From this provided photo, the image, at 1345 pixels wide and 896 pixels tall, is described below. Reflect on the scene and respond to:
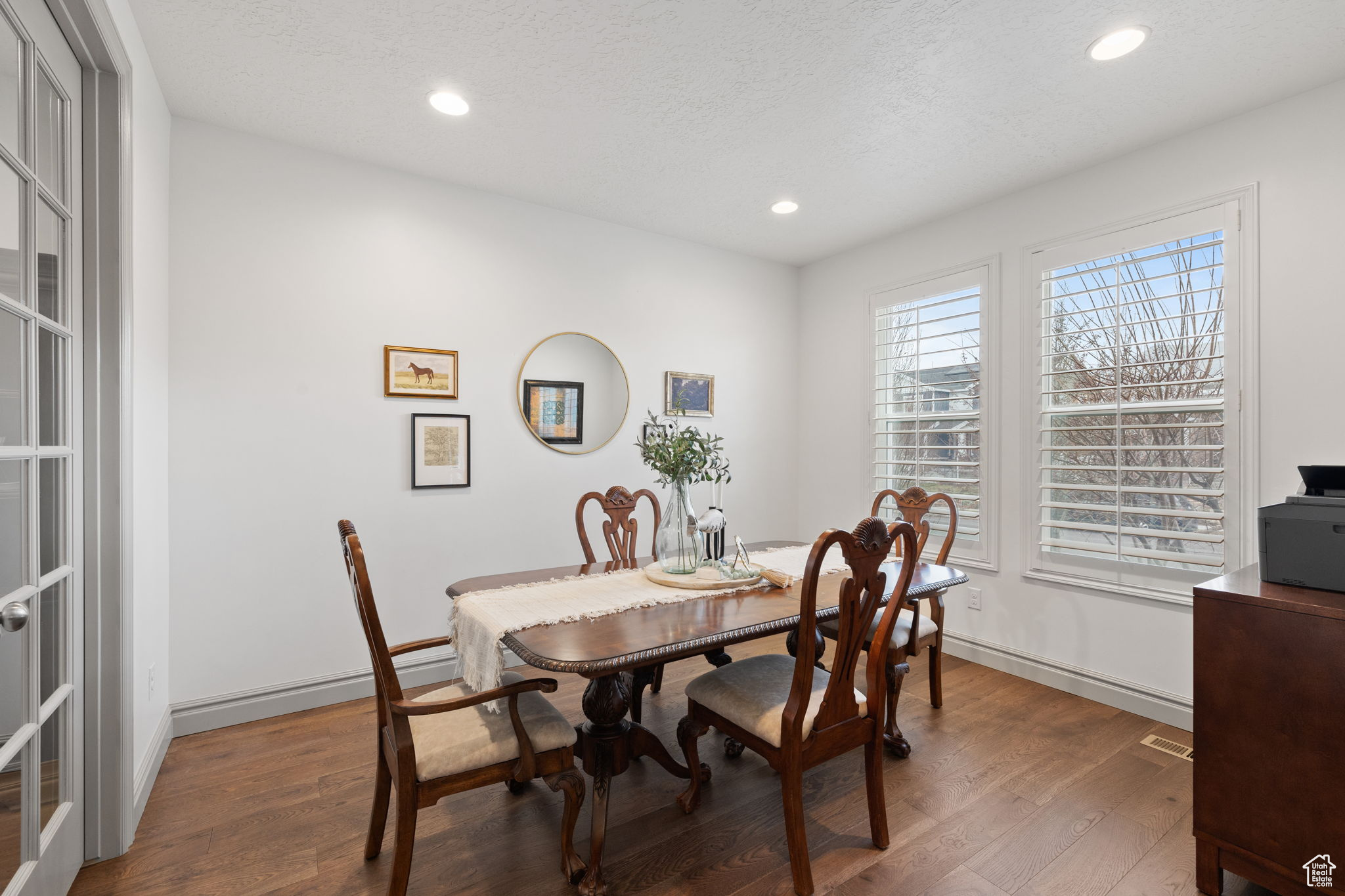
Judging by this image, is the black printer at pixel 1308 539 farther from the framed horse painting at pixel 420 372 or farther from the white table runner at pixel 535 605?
the framed horse painting at pixel 420 372

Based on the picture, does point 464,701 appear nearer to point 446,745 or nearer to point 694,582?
point 446,745

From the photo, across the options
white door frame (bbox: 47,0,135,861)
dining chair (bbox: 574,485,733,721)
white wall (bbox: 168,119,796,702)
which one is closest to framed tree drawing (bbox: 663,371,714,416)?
white wall (bbox: 168,119,796,702)

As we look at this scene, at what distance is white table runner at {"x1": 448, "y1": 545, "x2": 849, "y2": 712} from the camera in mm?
1724

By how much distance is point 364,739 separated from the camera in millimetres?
2584

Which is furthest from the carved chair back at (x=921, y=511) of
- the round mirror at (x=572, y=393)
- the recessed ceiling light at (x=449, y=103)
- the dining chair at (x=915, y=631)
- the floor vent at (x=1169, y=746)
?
the recessed ceiling light at (x=449, y=103)

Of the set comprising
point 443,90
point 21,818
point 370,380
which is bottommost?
point 21,818

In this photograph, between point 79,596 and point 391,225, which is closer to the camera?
point 79,596

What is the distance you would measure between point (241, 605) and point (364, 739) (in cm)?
84

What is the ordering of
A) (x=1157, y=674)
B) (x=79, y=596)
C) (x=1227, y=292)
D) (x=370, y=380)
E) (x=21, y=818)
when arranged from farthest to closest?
1. (x=370, y=380)
2. (x=1157, y=674)
3. (x=1227, y=292)
4. (x=79, y=596)
5. (x=21, y=818)

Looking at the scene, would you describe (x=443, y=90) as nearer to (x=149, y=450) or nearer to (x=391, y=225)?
(x=391, y=225)

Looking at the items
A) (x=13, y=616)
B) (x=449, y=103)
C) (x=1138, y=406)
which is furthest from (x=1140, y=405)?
(x=13, y=616)

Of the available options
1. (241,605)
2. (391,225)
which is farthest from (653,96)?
(241,605)

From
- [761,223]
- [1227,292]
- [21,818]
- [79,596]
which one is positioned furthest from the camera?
[761,223]

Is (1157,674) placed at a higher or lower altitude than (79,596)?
lower
